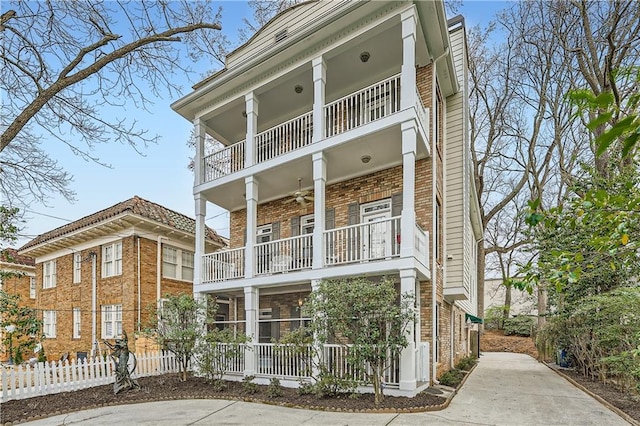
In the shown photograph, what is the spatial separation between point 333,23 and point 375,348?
7.26 meters

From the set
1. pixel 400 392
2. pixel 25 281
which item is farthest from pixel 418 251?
pixel 25 281

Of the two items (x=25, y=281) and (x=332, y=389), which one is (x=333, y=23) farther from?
(x=25, y=281)

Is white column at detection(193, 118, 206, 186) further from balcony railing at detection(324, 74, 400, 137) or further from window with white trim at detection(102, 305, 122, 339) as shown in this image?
window with white trim at detection(102, 305, 122, 339)

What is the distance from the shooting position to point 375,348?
7.57 metres

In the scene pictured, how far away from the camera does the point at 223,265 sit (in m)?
11.9

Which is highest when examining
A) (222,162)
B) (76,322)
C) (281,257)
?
(222,162)

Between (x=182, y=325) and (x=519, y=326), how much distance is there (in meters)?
23.9

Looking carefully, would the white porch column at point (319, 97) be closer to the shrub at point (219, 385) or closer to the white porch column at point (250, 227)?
the white porch column at point (250, 227)

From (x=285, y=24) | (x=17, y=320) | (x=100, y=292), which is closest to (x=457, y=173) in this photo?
(x=285, y=24)

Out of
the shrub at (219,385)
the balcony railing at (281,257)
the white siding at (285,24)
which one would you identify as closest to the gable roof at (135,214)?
the balcony railing at (281,257)

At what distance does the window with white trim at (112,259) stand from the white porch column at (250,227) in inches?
291

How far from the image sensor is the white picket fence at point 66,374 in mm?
8938

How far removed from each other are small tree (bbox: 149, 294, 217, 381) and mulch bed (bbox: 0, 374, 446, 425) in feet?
2.69

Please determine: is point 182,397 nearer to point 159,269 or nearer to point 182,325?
point 182,325
